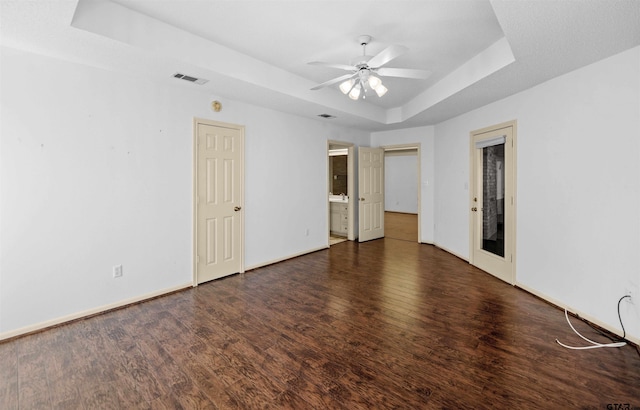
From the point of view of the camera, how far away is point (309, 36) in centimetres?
288

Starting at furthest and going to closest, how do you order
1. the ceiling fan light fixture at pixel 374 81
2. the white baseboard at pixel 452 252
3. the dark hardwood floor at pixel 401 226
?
1. the dark hardwood floor at pixel 401 226
2. the white baseboard at pixel 452 252
3. the ceiling fan light fixture at pixel 374 81

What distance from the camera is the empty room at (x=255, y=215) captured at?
80.4 inches

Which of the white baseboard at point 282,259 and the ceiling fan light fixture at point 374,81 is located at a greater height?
the ceiling fan light fixture at point 374,81

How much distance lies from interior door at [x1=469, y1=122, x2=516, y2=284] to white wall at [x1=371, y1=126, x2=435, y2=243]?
1.36 meters

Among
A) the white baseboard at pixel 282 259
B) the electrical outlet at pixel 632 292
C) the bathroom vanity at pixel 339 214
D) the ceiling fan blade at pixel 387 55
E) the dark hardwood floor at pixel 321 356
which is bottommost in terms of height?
the dark hardwood floor at pixel 321 356

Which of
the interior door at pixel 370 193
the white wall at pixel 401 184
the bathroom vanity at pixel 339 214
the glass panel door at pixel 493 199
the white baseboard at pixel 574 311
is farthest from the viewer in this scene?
the white wall at pixel 401 184

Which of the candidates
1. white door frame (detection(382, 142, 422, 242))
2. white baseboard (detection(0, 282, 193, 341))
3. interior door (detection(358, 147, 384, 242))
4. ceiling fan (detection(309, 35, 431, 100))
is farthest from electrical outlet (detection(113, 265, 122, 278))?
white door frame (detection(382, 142, 422, 242))

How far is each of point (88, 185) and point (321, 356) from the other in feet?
9.06

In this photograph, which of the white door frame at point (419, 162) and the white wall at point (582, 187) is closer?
the white wall at point (582, 187)

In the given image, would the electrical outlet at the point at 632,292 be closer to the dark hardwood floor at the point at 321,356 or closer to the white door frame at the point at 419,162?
the dark hardwood floor at the point at 321,356

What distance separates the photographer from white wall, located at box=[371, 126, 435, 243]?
6.06 m

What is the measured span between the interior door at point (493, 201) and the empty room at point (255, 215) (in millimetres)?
39

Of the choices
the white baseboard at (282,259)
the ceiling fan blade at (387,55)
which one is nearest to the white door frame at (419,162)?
the white baseboard at (282,259)

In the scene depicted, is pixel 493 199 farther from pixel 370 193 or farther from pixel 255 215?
pixel 255 215
